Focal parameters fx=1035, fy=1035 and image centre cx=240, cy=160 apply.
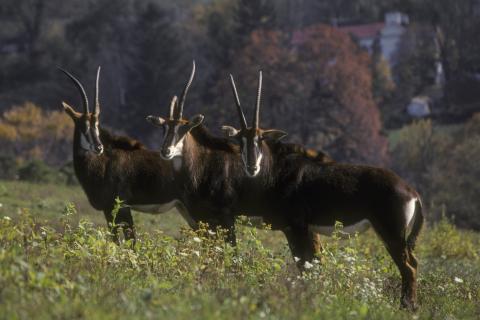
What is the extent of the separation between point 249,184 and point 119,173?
94.7 inches

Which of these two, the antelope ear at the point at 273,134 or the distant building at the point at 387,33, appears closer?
the antelope ear at the point at 273,134

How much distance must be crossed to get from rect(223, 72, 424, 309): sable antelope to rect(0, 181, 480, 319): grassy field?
0.40 meters

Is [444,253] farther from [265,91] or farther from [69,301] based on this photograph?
[265,91]

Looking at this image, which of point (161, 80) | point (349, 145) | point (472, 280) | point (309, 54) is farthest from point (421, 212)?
point (161, 80)

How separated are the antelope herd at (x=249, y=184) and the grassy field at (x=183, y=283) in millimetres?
684

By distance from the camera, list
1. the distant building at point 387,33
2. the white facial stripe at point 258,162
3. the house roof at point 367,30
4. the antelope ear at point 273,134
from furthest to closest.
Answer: the house roof at point 367,30
the distant building at point 387,33
the antelope ear at point 273,134
the white facial stripe at point 258,162

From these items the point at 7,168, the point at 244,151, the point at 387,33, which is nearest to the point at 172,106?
the point at 244,151

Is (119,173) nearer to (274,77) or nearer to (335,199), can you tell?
(335,199)

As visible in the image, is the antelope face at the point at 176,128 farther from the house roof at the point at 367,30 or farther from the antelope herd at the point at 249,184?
the house roof at the point at 367,30

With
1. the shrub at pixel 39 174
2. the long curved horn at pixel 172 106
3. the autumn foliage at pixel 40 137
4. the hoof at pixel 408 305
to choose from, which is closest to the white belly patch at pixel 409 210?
the hoof at pixel 408 305

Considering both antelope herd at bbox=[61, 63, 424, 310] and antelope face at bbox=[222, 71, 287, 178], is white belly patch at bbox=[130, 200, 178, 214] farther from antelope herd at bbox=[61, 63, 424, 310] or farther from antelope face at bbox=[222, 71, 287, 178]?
antelope face at bbox=[222, 71, 287, 178]

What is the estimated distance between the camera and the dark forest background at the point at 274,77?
5966 centimetres

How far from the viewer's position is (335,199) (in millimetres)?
12727

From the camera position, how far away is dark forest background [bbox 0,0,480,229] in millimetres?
59656
